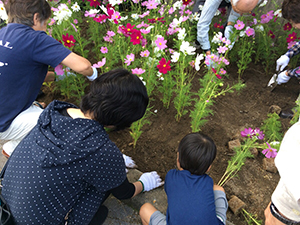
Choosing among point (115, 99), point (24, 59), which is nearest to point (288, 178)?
point (115, 99)

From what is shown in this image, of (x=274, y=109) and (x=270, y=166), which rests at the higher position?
(x=274, y=109)

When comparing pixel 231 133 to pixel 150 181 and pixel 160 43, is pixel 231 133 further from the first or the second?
pixel 160 43

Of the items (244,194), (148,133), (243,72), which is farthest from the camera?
(243,72)

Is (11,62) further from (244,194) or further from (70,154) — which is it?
(244,194)

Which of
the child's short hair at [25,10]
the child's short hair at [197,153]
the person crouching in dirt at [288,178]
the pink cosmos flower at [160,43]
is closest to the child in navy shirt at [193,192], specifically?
the child's short hair at [197,153]

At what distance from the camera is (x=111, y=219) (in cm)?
156

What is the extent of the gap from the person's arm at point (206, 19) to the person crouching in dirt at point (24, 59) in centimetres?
156

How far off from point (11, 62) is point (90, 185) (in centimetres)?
87

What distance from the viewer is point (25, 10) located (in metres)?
1.43

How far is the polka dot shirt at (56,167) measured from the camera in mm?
1034

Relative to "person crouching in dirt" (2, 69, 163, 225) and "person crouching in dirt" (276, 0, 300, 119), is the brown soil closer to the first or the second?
"person crouching in dirt" (276, 0, 300, 119)

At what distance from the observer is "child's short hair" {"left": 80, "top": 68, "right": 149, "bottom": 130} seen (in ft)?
3.49

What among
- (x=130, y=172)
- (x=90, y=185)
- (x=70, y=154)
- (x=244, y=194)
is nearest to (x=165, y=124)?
(x=130, y=172)

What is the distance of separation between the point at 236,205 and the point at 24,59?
5.40 feet
